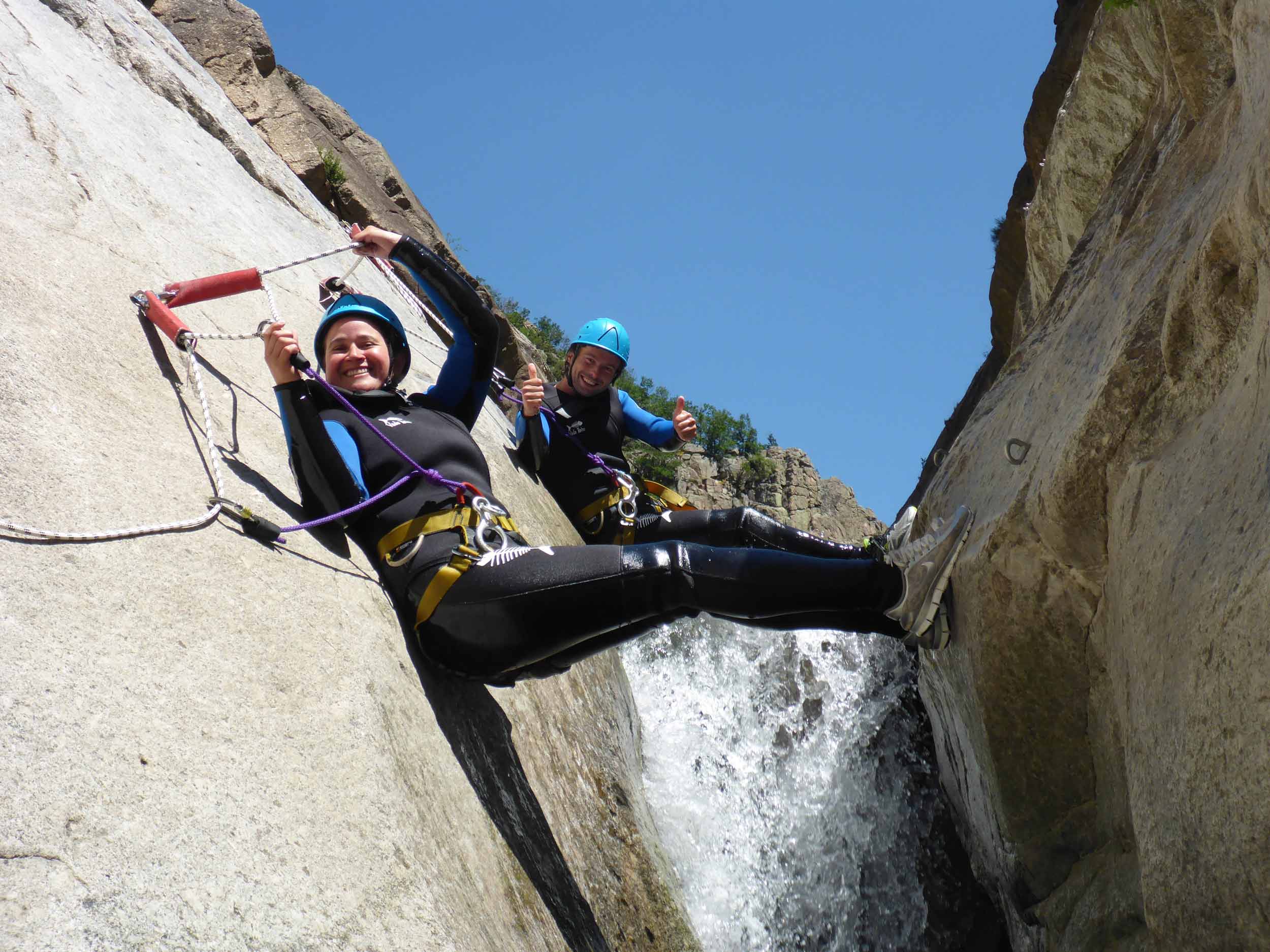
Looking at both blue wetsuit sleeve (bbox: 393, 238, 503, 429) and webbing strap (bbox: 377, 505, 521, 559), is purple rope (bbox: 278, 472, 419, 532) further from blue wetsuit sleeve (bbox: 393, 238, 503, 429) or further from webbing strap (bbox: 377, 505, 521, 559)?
blue wetsuit sleeve (bbox: 393, 238, 503, 429)

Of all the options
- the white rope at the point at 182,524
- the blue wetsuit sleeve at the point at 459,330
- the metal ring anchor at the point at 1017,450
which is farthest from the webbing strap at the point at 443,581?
the metal ring anchor at the point at 1017,450

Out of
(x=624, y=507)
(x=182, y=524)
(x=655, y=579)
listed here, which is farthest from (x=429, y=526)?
(x=624, y=507)

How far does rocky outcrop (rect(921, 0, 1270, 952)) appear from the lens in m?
2.86

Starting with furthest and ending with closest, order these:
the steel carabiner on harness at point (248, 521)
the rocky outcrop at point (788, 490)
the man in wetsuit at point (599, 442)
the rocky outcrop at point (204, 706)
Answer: the rocky outcrop at point (788, 490) → the man in wetsuit at point (599, 442) → the steel carabiner on harness at point (248, 521) → the rocky outcrop at point (204, 706)

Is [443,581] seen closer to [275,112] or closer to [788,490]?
[275,112]

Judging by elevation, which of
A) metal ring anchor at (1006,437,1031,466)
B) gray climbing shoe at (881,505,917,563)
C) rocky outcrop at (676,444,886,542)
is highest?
rocky outcrop at (676,444,886,542)

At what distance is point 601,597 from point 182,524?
4.96ft

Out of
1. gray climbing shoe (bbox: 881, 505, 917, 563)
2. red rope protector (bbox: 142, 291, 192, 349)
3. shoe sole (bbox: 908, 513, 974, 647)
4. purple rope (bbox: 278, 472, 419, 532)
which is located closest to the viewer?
purple rope (bbox: 278, 472, 419, 532)

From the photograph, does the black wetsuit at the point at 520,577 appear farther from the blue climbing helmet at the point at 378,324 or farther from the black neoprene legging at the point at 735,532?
the black neoprene legging at the point at 735,532

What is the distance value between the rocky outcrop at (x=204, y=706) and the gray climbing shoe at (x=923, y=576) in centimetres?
181

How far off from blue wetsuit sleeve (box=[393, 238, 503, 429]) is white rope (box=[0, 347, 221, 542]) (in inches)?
41.8

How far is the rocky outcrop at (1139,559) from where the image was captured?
2855mm

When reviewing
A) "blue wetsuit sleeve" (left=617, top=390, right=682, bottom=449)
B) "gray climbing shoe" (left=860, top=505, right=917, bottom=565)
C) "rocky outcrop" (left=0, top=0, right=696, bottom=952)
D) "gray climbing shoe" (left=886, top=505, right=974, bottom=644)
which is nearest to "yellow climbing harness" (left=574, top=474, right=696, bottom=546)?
"blue wetsuit sleeve" (left=617, top=390, right=682, bottom=449)

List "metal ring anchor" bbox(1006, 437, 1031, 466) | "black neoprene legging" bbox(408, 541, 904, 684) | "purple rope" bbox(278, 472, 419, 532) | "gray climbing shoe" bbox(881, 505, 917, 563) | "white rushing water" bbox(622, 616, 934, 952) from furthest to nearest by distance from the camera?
"white rushing water" bbox(622, 616, 934, 952), "gray climbing shoe" bbox(881, 505, 917, 563), "metal ring anchor" bbox(1006, 437, 1031, 466), "black neoprene legging" bbox(408, 541, 904, 684), "purple rope" bbox(278, 472, 419, 532)
